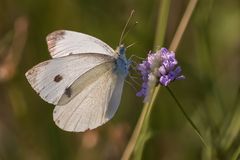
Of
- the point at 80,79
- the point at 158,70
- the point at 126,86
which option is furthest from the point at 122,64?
the point at 126,86

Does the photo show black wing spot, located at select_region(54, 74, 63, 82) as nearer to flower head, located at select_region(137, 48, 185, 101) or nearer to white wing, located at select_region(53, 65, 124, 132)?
white wing, located at select_region(53, 65, 124, 132)

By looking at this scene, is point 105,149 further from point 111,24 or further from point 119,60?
point 119,60

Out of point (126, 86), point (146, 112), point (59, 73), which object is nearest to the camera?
point (146, 112)

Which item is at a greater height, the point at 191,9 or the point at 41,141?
the point at 191,9

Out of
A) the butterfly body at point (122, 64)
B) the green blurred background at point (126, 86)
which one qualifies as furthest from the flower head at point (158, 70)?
the green blurred background at point (126, 86)

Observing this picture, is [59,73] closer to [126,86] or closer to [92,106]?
[92,106]

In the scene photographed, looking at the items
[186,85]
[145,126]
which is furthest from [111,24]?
[145,126]

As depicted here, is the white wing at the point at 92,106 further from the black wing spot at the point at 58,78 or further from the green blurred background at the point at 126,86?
the green blurred background at the point at 126,86
